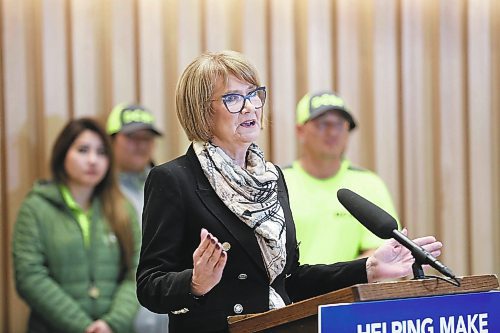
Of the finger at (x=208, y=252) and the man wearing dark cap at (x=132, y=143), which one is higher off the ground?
the man wearing dark cap at (x=132, y=143)

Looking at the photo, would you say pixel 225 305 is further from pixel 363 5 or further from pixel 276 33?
pixel 363 5

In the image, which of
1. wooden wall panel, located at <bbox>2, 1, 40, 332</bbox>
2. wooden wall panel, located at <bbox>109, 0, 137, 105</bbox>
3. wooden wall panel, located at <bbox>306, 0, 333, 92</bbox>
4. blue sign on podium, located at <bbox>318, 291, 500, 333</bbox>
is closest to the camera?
blue sign on podium, located at <bbox>318, 291, 500, 333</bbox>

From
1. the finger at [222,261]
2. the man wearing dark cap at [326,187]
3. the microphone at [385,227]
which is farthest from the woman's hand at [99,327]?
the finger at [222,261]

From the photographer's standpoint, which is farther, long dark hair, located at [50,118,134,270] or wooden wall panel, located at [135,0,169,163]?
wooden wall panel, located at [135,0,169,163]

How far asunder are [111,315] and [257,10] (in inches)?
70.8

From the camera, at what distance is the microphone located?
1779 mm

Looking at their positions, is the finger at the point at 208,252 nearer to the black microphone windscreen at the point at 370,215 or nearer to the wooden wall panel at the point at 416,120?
the black microphone windscreen at the point at 370,215

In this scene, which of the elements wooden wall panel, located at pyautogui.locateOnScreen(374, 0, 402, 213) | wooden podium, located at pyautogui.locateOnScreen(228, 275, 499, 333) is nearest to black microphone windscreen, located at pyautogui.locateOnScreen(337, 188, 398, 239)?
wooden podium, located at pyautogui.locateOnScreen(228, 275, 499, 333)

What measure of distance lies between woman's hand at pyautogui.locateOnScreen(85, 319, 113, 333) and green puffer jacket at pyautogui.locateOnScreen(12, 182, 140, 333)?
0.02m

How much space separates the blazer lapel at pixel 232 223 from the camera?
76.2 inches

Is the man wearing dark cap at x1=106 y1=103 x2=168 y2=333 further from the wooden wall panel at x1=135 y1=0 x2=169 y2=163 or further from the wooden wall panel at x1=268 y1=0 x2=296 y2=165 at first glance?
the wooden wall panel at x1=268 y1=0 x2=296 y2=165

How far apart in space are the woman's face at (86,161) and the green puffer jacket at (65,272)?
0.13 metres

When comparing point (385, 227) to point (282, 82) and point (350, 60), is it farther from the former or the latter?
point (350, 60)

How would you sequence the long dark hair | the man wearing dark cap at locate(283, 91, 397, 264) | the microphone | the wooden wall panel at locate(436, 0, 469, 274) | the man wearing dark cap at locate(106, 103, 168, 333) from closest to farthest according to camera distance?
the microphone < the man wearing dark cap at locate(283, 91, 397, 264) < the long dark hair < the man wearing dark cap at locate(106, 103, 168, 333) < the wooden wall panel at locate(436, 0, 469, 274)
